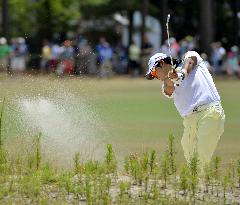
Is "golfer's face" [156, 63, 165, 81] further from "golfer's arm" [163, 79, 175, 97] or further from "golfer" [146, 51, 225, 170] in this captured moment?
"golfer's arm" [163, 79, 175, 97]

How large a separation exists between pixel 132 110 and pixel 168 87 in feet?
47.3

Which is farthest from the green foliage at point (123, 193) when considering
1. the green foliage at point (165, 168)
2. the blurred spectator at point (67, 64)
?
the blurred spectator at point (67, 64)

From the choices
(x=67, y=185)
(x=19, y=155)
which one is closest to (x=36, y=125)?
(x=19, y=155)

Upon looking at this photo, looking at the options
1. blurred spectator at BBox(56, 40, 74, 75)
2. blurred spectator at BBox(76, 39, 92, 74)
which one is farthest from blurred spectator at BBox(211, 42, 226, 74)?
blurred spectator at BBox(76, 39, 92, 74)

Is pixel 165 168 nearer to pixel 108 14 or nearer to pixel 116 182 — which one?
pixel 116 182

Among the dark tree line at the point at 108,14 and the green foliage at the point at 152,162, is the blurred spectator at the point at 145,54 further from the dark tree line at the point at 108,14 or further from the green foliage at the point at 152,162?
the green foliage at the point at 152,162

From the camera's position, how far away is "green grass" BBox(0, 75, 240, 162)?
13.5 meters

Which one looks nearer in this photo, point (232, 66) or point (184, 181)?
point (184, 181)

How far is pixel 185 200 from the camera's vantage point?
8633mm

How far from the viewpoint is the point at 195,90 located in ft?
34.7

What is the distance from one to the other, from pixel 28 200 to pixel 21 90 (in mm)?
4565

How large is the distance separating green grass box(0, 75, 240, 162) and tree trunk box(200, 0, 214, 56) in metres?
11.2

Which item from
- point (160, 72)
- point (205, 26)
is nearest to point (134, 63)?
point (205, 26)

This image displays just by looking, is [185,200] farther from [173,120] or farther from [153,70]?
[173,120]
